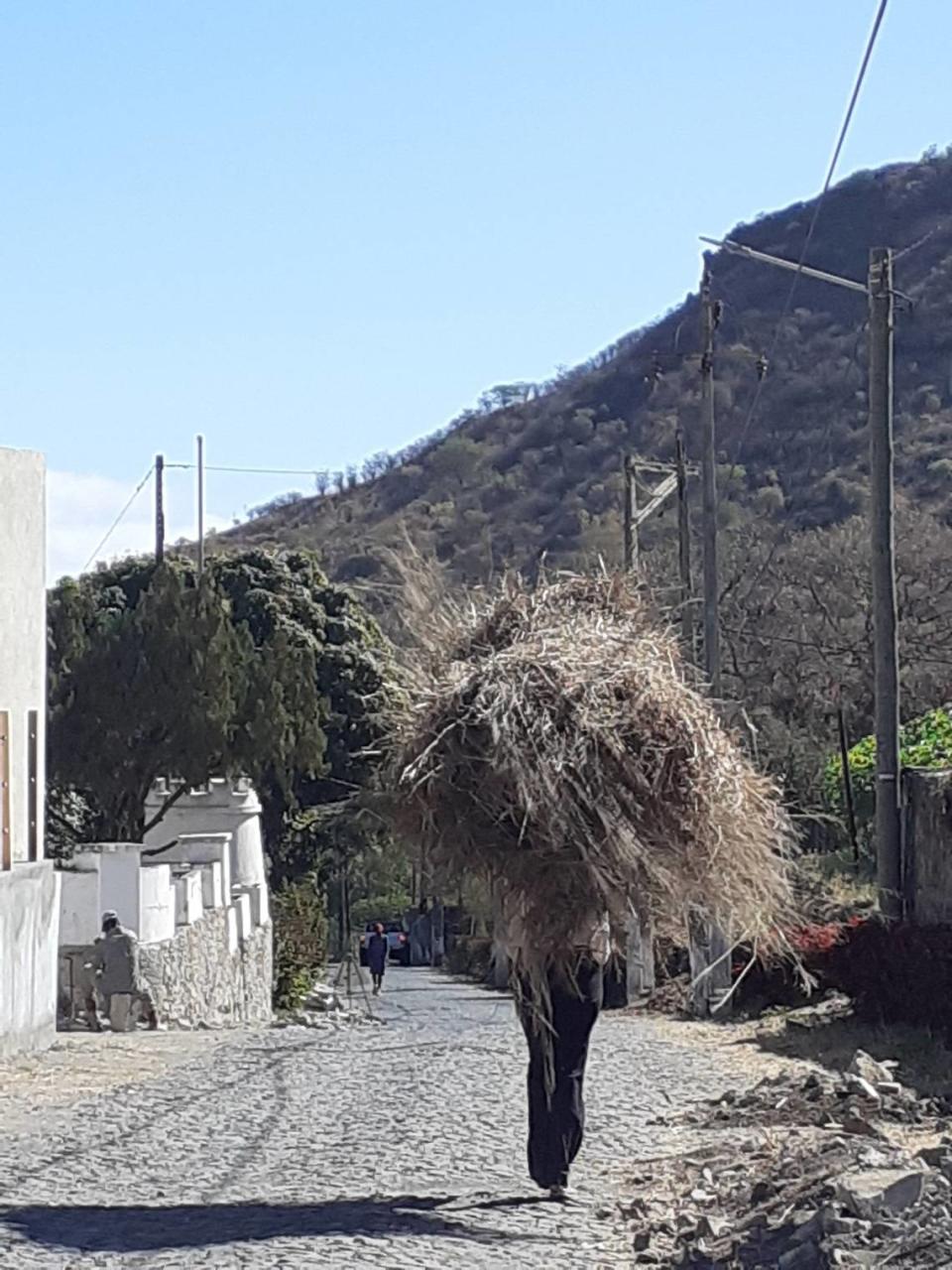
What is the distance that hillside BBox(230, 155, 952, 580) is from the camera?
2002 inches

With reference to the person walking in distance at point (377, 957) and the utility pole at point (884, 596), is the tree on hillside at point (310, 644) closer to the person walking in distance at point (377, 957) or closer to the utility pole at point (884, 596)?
the person walking in distance at point (377, 957)

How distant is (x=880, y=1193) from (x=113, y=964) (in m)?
15.8

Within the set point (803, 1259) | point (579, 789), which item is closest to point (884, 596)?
point (579, 789)

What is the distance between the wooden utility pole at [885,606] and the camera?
63.5ft

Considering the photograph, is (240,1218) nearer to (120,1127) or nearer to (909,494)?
(120,1127)

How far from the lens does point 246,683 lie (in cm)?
3547

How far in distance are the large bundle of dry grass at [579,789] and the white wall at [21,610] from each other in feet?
31.9

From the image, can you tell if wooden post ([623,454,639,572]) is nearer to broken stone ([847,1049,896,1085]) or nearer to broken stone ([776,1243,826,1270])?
broken stone ([847,1049,896,1085])

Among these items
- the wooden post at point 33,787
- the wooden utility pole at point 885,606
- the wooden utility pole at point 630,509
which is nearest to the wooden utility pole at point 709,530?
the wooden utility pole at point 885,606

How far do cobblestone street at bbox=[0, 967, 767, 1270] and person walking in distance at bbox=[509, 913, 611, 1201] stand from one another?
0.84 ft

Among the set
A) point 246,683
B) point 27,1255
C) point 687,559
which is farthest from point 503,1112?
point 246,683

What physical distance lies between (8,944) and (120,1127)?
557 cm

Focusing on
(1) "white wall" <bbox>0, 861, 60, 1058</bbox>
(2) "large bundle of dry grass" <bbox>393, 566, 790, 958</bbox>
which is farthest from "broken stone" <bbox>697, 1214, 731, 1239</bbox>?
(1) "white wall" <bbox>0, 861, 60, 1058</bbox>

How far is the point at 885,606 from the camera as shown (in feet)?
64.5
